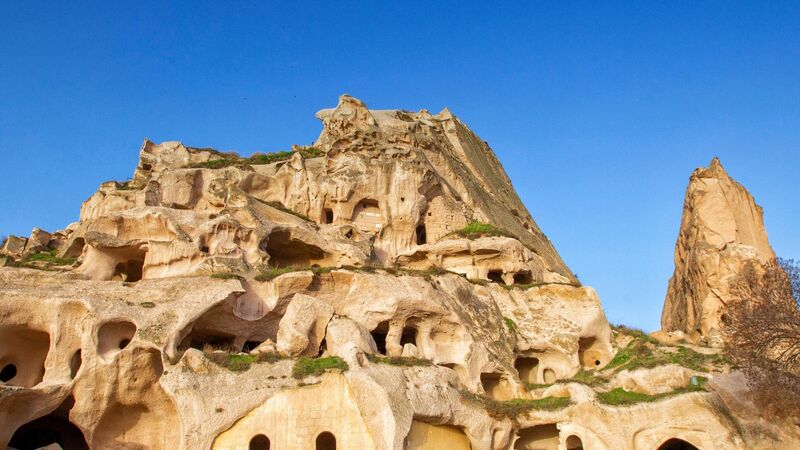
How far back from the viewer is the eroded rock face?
3678cm

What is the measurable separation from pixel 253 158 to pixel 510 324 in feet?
65.2

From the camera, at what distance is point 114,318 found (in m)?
21.9

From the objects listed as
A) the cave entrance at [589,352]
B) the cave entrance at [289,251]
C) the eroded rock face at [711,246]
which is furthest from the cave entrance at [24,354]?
the eroded rock face at [711,246]

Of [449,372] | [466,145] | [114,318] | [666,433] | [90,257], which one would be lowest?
[666,433]

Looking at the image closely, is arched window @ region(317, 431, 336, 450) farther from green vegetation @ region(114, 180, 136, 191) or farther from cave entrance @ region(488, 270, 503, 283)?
green vegetation @ region(114, 180, 136, 191)

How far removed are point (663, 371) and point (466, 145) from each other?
2685cm

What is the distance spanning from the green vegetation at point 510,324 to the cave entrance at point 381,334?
16.2 feet

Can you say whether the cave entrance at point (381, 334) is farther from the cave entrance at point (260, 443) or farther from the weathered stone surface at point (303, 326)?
the cave entrance at point (260, 443)

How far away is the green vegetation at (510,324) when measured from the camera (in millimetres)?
28109

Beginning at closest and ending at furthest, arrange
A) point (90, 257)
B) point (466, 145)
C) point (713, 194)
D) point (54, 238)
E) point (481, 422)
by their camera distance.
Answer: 1. point (481, 422)
2. point (90, 257)
3. point (54, 238)
4. point (713, 194)
5. point (466, 145)

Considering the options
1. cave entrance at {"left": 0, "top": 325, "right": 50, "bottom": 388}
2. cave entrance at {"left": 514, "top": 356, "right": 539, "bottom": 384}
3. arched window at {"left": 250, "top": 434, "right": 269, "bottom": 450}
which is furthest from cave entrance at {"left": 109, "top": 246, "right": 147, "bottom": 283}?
cave entrance at {"left": 514, "top": 356, "right": 539, "bottom": 384}

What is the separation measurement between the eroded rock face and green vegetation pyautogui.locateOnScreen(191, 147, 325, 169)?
2212cm

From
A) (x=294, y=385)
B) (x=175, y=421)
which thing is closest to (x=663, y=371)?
(x=294, y=385)

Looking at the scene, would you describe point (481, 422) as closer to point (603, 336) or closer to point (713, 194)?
point (603, 336)
